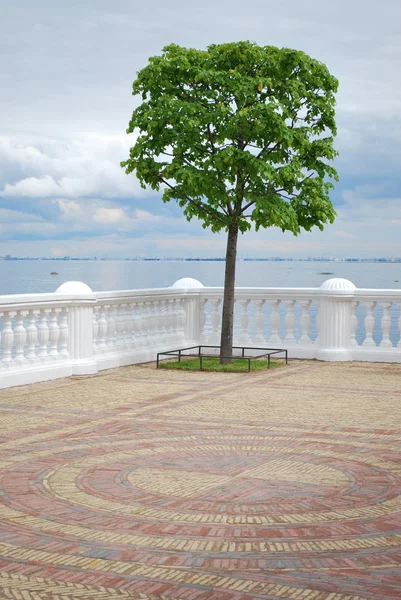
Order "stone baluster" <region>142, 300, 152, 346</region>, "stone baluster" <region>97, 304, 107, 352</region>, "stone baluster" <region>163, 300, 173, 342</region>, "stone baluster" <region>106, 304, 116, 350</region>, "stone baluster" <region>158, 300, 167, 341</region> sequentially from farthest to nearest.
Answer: "stone baluster" <region>163, 300, 173, 342</region> → "stone baluster" <region>158, 300, 167, 341</region> → "stone baluster" <region>142, 300, 152, 346</region> → "stone baluster" <region>106, 304, 116, 350</region> → "stone baluster" <region>97, 304, 107, 352</region>

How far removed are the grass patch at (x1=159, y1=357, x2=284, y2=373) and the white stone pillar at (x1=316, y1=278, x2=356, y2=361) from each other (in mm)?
1068

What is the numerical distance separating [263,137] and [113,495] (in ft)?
29.2

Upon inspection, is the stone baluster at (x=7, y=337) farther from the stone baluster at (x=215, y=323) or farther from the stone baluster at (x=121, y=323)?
the stone baluster at (x=215, y=323)

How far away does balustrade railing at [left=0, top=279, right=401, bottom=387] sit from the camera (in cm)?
1188

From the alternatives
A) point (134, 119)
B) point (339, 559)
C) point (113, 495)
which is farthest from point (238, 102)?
point (339, 559)

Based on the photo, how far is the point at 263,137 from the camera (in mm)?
13484

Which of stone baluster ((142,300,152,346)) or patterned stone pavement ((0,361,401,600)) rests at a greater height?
stone baluster ((142,300,152,346))

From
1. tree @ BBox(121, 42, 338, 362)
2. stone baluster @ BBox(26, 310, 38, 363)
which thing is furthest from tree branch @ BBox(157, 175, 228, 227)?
stone baluster @ BBox(26, 310, 38, 363)

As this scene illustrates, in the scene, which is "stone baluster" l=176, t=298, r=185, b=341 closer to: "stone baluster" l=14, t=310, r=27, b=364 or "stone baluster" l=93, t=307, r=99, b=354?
"stone baluster" l=93, t=307, r=99, b=354

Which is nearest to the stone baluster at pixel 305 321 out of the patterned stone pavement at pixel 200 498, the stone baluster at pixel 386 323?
the stone baluster at pixel 386 323

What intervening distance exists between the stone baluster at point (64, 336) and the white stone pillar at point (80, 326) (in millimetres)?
58

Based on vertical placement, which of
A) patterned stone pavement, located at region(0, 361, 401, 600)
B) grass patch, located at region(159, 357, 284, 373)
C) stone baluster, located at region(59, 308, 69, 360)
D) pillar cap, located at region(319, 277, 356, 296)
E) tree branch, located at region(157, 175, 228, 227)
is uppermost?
tree branch, located at region(157, 175, 228, 227)

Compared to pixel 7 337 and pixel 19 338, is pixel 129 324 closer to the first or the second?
pixel 19 338

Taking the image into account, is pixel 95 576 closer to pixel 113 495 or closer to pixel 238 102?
pixel 113 495
